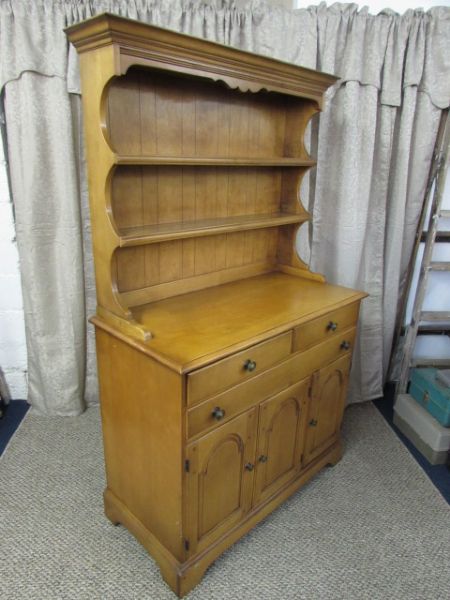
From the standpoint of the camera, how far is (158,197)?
1635 mm

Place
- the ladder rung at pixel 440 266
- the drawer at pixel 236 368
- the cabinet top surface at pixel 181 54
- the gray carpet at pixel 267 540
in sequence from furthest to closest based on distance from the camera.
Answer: the ladder rung at pixel 440 266, the gray carpet at pixel 267 540, the drawer at pixel 236 368, the cabinet top surface at pixel 181 54

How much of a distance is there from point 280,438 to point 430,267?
1.30 meters

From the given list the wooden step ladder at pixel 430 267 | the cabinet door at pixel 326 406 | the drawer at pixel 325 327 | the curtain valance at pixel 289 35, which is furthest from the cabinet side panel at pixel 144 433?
the wooden step ladder at pixel 430 267

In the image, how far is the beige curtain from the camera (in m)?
1.89

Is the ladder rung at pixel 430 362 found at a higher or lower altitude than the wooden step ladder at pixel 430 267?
lower

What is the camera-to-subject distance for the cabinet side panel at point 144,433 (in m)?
1.32

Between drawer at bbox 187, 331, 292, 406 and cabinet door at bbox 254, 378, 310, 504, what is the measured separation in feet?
0.56

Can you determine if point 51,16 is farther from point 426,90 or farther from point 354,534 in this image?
point 354,534

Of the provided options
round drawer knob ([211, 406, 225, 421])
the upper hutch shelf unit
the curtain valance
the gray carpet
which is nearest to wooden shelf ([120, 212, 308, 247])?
the upper hutch shelf unit

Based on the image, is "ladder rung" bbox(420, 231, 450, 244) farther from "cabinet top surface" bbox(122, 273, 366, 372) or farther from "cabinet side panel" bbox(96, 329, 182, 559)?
"cabinet side panel" bbox(96, 329, 182, 559)

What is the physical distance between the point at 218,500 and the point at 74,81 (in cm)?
A: 184

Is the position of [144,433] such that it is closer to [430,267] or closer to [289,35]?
[430,267]

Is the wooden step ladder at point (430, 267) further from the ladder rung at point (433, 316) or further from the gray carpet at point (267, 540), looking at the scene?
the gray carpet at point (267, 540)

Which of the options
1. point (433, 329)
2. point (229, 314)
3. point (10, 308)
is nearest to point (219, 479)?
point (229, 314)
